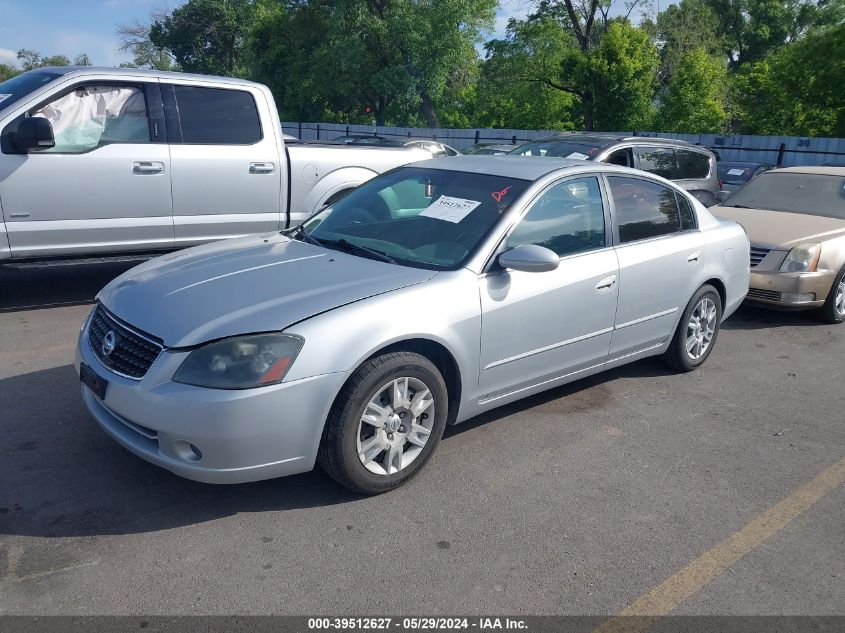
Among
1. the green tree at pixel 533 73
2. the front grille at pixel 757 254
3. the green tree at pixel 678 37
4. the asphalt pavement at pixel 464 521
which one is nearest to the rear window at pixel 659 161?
the front grille at pixel 757 254

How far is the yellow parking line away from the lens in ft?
9.38

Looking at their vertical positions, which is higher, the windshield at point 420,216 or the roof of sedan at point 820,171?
the windshield at point 420,216

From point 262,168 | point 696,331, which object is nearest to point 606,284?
point 696,331

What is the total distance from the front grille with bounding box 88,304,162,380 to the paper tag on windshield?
180cm

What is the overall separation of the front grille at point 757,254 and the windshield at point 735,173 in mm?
9144

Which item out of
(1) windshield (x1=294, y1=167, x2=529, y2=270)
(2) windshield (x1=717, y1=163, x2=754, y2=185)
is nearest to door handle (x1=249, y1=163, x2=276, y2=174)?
(1) windshield (x1=294, y1=167, x2=529, y2=270)

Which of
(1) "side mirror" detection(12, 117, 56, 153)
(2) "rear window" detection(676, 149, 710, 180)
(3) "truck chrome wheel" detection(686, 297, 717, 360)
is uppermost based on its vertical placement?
(1) "side mirror" detection(12, 117, 56, 153)

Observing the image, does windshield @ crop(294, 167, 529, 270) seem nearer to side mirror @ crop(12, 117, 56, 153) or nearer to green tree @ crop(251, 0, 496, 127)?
side mirror @ crop(12, 117, 56, 153)

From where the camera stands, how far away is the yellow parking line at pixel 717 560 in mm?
2859

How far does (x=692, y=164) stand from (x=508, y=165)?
645 centimetres

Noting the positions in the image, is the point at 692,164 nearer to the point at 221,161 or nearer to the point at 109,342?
the point at 221,161

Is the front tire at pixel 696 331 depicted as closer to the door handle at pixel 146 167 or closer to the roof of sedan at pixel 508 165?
the roof of sedan at pixel 508 165

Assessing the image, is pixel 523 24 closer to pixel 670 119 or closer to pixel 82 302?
pixel 670 119

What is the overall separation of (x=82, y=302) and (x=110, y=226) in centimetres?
84
